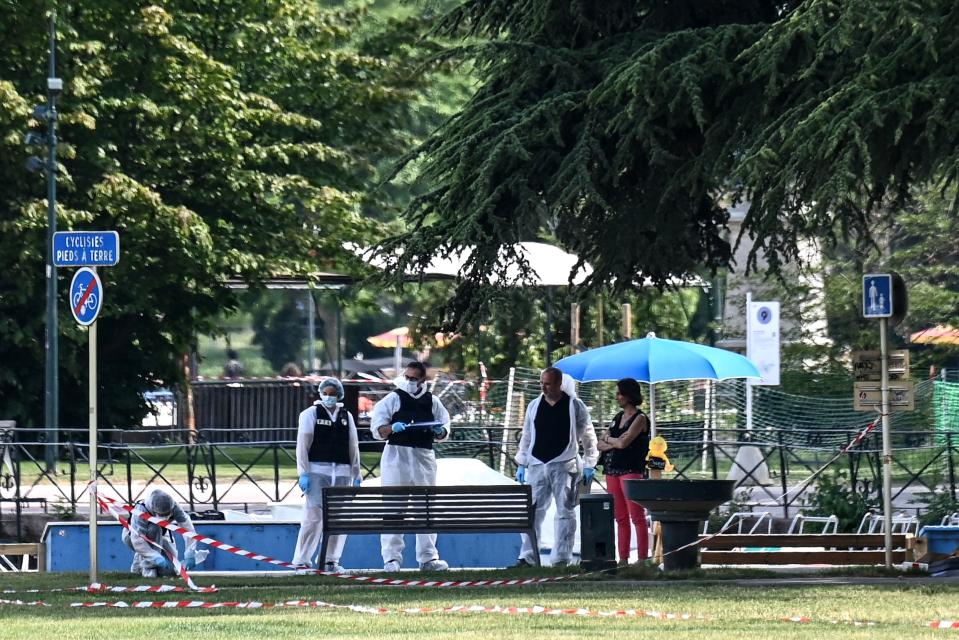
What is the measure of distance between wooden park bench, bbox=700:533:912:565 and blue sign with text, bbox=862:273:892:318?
1833 millimetres

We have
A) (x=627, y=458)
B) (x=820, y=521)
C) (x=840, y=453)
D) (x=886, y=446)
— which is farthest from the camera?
(x=820, y=521)

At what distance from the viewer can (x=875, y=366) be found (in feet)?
50.6

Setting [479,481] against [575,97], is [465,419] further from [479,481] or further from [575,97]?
[575,97]

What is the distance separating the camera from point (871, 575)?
14.8 metres

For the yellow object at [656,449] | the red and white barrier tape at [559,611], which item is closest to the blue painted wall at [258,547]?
the yellow object at [656,449]

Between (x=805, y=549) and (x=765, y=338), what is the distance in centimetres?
794

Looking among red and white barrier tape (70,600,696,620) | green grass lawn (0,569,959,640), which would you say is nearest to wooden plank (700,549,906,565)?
green grass lawn (0,569,959,640)

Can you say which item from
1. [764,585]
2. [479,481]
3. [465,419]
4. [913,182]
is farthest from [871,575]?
[465,419]

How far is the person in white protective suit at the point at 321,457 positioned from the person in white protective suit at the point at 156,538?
976 mm

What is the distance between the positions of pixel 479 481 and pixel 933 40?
6.49 metres

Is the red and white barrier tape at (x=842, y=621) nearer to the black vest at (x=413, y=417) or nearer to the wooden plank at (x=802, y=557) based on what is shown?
the wooden plank at (x=802, y=557)

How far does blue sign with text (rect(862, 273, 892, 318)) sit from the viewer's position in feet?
49.8

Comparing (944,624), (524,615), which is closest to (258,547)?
(524,615)

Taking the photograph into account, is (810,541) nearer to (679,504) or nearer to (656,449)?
(656,449)
